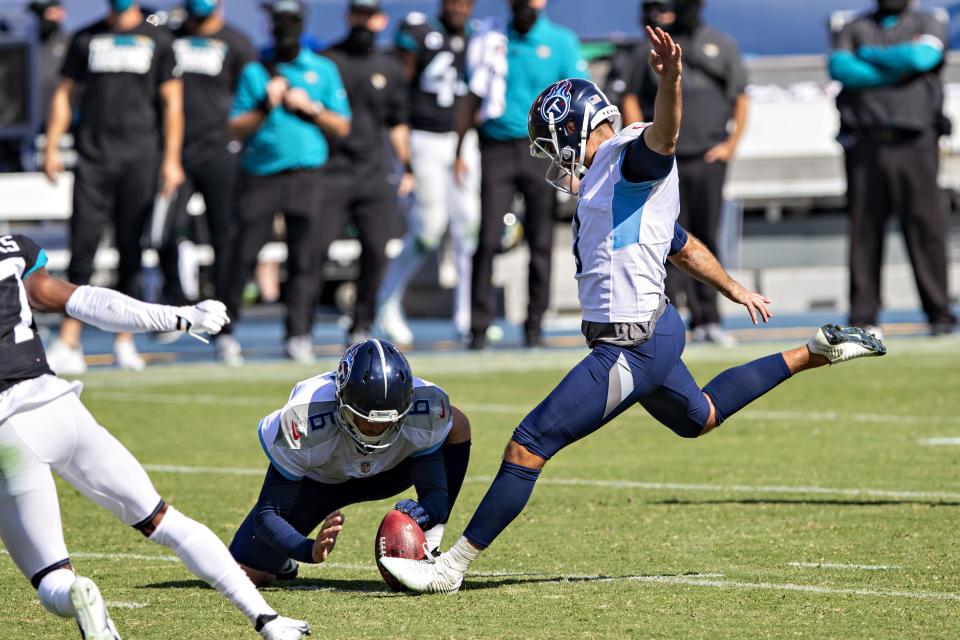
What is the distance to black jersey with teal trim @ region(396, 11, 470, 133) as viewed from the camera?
43.7 feet

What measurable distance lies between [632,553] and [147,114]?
6786mm

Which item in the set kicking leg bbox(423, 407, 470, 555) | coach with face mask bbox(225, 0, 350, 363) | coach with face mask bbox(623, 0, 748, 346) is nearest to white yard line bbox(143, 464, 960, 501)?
kicking leg bbox(423, 407, 470, 555)

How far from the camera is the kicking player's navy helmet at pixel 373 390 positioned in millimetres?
5070

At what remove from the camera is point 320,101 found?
11.9 m

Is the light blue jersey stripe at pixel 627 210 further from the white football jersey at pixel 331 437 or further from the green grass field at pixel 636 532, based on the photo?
the green grass field at pixel 636 532

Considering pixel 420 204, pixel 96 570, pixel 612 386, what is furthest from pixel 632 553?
pixel 420 204

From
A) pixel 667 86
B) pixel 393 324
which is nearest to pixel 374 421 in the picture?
pixel 667 86

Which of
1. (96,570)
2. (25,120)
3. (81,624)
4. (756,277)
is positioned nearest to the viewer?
(81,624)

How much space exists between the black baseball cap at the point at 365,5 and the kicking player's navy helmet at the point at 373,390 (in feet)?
24.8

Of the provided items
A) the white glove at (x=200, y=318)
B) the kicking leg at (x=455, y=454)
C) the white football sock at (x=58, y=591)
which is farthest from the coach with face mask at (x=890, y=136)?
the white football sock at (x=58, y=591)

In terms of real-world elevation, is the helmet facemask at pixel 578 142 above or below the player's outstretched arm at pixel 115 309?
above

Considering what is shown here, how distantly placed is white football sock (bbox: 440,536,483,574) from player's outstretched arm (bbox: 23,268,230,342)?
1.20 meters

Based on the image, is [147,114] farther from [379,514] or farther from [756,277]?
[756,277]

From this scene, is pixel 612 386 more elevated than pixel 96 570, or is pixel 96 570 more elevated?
pixel 612 386
